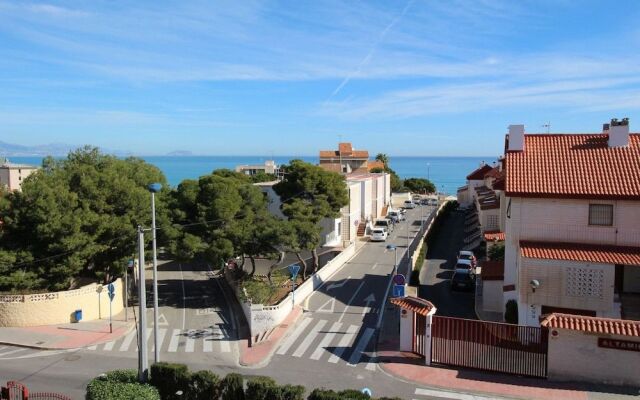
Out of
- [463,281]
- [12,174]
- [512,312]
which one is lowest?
[463,281]

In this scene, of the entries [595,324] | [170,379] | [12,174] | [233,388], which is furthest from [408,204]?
[12,174]

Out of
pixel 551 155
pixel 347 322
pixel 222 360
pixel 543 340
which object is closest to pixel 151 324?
pixel 222 360

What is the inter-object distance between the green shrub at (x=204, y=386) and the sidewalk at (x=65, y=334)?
1021 cm

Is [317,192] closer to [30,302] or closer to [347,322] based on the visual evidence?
[347,322]

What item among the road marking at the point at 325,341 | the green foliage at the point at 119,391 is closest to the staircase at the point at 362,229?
the road marking at the point at 325,341

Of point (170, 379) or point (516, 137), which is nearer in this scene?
point (170, 379)

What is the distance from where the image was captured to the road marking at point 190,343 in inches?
880

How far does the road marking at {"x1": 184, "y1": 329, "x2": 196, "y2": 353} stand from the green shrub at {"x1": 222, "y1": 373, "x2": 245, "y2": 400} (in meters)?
8.08

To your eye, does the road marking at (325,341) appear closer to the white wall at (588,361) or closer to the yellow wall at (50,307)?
the white wall at (588,361)

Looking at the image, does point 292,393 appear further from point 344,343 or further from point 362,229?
point 362,229

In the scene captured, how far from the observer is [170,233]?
94.6 ft

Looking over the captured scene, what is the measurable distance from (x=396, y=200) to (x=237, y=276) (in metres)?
60.5

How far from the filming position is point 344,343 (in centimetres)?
2220

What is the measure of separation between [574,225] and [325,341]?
11695 millimetres
